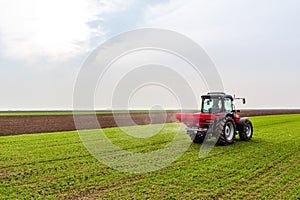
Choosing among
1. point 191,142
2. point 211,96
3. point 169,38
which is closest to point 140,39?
point 169,38

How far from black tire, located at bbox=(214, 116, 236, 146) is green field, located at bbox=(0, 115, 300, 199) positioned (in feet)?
3.75

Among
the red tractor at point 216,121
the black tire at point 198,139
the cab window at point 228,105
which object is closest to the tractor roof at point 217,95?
the red tractor at point 216,121

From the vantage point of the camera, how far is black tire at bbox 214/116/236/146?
12475 millimetres

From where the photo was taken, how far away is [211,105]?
13.7 meters

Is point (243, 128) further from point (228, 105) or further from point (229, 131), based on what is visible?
point (228, 105)

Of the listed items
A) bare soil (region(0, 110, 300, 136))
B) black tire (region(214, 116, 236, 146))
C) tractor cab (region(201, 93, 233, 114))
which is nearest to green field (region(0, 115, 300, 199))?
black tire (region(214, 116, 236, 146))

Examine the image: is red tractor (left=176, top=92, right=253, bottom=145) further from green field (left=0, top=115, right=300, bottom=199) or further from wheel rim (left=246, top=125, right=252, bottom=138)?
green field (left=0, top=115, right=300, bottom=199)

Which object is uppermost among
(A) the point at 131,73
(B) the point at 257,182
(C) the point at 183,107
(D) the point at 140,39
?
(D) the point at 140,39

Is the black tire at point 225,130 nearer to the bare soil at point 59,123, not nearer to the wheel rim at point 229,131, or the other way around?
the wheel rim at point 229,131

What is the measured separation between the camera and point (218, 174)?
8.11m

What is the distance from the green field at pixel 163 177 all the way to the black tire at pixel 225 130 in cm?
114

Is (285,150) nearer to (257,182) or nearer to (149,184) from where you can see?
(257,182)

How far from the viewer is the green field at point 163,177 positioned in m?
6.64

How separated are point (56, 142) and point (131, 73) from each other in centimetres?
577
